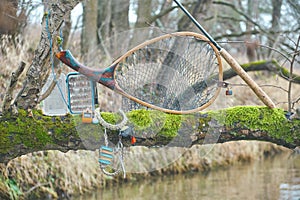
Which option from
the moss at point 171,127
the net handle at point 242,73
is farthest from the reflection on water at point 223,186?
the moss at point 171,127

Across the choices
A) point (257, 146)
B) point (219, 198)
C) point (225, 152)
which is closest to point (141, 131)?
point (219, 198)

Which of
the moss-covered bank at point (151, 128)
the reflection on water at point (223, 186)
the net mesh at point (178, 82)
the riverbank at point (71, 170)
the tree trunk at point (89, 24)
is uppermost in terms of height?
the tree trunk at point (89, 24)

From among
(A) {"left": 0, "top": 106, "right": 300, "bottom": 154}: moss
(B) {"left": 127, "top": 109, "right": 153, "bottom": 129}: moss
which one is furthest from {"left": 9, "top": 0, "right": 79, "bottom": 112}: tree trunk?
(B) {"left": 127, "top": 109, "right": 153, "bottom": 129}: moss

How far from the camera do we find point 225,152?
884 centimetres

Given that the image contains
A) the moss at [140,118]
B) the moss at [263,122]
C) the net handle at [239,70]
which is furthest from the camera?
the moss at [263,122]

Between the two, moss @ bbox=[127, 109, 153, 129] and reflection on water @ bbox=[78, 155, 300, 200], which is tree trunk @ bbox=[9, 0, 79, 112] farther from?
reflection on water @ bbox=[78, 155, 300, 200]

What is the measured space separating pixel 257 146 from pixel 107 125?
6101mm

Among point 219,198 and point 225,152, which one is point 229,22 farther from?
point 219,198

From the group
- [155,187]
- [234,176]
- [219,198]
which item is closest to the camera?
[219,198]

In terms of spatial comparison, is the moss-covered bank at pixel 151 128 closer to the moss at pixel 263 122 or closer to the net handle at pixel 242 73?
the moss at pixel 263 122

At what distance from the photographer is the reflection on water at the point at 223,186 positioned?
650 cm

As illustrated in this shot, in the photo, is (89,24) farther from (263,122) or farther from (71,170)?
(263,122)

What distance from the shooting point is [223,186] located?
712cm

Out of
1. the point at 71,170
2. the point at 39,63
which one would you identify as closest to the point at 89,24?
the point at 71,170
